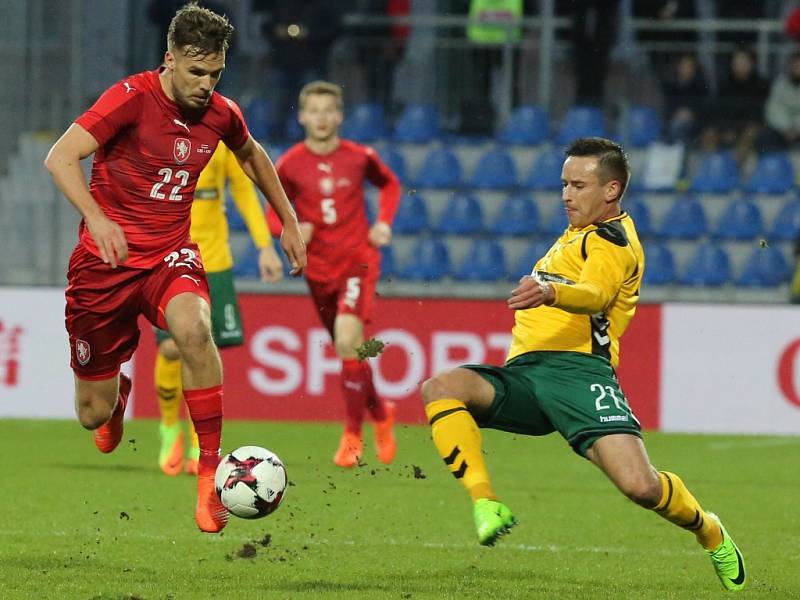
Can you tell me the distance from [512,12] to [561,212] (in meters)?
2.02

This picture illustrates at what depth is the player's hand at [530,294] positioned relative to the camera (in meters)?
5.06

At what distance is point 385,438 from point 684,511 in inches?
163

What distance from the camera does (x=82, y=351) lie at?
21.3 ft

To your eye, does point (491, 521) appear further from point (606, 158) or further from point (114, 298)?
point (114, 298)

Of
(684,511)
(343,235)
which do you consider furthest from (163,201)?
(343,235)

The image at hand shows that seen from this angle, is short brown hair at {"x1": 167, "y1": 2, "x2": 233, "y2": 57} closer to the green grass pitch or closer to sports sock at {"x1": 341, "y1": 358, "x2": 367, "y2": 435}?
the green grass pitch

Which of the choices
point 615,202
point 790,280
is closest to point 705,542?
point 615,202

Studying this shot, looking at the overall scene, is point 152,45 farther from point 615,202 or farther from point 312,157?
point 615,202

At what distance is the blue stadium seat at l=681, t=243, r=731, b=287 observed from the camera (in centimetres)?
1424

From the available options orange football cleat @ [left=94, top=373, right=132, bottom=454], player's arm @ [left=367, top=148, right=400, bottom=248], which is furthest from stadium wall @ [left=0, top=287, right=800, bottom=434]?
orange football cleat @ [left=94, top=373, right=132, bottom=454]

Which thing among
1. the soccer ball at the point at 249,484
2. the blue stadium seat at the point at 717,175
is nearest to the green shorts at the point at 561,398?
the soccer ball at the point at 249,484

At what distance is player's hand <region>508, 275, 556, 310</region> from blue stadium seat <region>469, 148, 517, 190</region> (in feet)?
33.0

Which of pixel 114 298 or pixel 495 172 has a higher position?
pixel 495 172

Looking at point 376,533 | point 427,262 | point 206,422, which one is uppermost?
point 206,422
